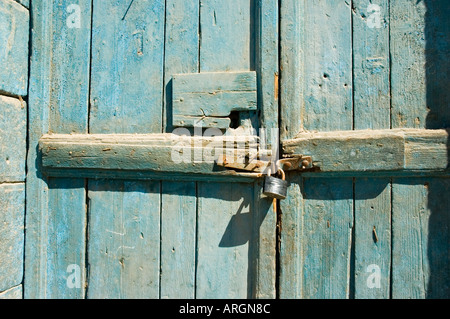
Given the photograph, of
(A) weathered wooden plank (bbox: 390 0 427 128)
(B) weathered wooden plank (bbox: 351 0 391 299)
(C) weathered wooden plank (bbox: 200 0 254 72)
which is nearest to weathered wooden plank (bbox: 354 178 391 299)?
(B) weathered wooden plank (bbox: 351 0 391 299)

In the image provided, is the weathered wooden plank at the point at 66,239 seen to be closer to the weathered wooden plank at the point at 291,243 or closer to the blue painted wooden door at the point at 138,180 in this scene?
the blue painted wooden door at the point at 138,180

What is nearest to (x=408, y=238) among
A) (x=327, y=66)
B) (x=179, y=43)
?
(x=327, y=66)

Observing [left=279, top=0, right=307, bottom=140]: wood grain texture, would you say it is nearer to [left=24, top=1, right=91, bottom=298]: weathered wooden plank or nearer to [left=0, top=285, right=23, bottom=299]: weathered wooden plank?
[left=24, top=1, right=91, bottom=298]: weathered wooden plank

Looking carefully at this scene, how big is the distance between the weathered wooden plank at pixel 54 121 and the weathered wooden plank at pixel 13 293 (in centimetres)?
3

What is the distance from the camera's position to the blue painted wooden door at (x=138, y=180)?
1.29 metres

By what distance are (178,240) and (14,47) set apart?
1.06 metres

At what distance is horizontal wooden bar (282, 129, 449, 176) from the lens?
1143 millimetres

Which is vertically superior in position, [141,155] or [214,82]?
[214,82]

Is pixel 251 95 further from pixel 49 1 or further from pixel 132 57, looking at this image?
pixel 49 1

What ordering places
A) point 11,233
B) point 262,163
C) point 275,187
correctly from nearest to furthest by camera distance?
point 275,187 < point 262,163 < point 11,233

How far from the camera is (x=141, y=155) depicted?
1.29 m

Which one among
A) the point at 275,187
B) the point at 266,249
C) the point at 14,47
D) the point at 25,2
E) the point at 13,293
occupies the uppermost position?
the point at 25,2

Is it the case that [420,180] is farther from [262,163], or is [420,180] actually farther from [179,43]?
[179,43]

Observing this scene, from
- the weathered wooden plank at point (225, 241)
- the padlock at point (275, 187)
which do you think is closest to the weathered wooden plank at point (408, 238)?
the padlock at point (275, 187)
